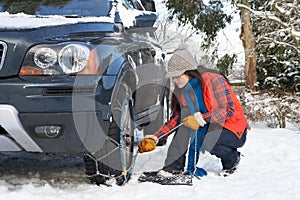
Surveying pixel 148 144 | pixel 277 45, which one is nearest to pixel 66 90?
pixel 148 144

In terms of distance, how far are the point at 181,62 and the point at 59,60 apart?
4.11 feet

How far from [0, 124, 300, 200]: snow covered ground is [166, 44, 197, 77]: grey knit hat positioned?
2.99 ft

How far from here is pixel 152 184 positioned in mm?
3520

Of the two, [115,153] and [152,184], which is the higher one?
[115,153]

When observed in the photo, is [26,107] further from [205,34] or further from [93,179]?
[205,34]

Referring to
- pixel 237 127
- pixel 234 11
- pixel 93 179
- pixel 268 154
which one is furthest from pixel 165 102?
pixel 234 11

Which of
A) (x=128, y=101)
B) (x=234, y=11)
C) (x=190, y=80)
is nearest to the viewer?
(x=128, y=101)

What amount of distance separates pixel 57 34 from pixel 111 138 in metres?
0.80

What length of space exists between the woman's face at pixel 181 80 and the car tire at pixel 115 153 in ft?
1.83

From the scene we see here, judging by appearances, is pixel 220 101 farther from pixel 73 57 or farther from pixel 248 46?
pixel 248 46

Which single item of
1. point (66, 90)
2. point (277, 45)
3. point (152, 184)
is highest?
point (66, 90)

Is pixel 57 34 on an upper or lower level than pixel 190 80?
upper

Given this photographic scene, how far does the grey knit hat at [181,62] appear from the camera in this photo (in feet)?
12.7

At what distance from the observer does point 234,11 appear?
19.6m
